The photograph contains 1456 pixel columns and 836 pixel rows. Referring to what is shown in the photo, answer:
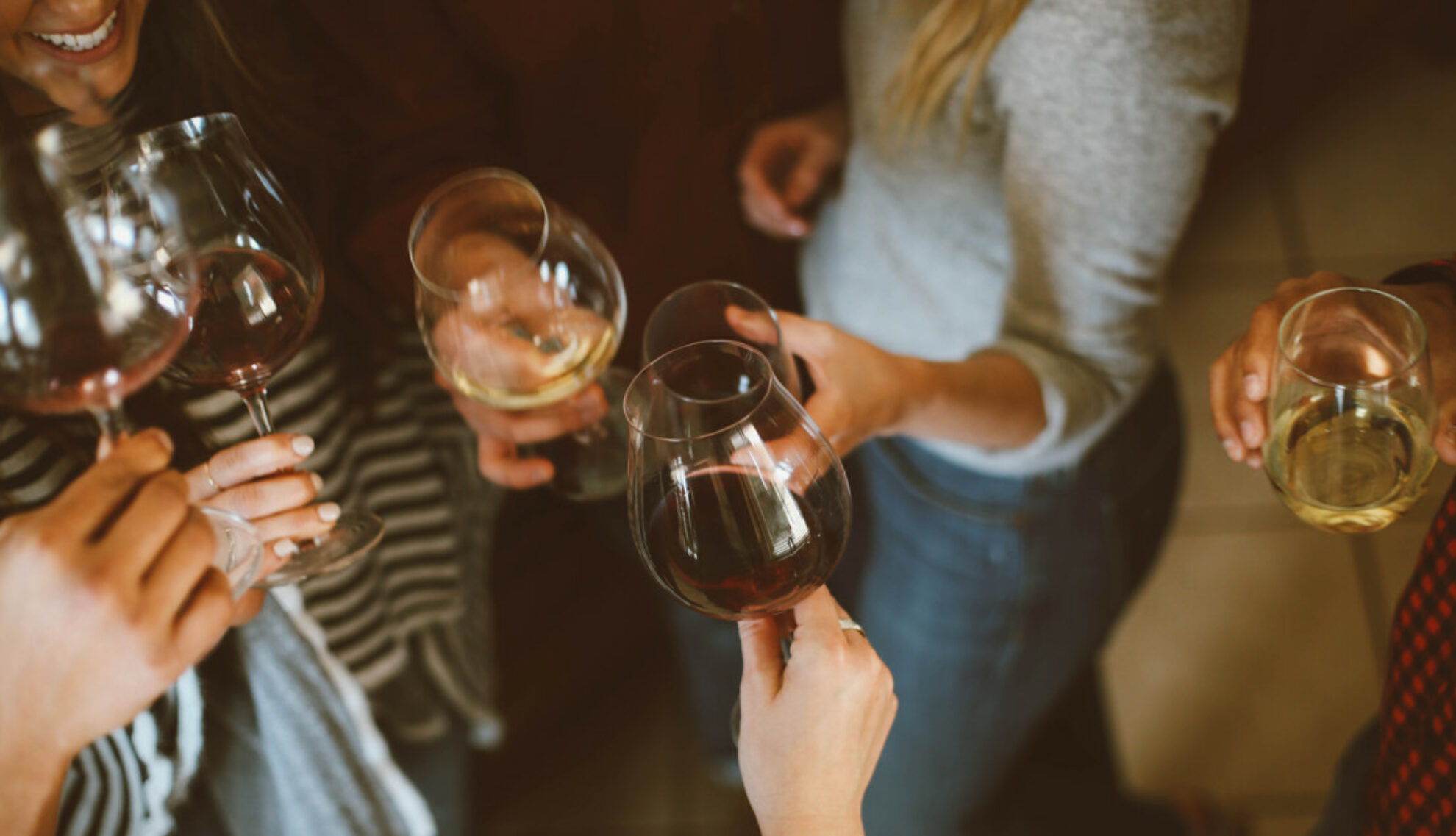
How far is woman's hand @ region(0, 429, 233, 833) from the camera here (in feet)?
1.66

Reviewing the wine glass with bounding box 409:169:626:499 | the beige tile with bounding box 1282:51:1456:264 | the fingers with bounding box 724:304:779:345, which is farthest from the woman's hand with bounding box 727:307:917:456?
the beige tile with bounding box 1282:51:1456:264

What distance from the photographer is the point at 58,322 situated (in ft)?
1.82

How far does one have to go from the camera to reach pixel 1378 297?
2.31ft

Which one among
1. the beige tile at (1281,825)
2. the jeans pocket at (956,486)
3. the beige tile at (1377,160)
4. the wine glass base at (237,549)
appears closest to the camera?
the wine glass base at (237,549)

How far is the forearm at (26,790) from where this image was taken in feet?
1.77

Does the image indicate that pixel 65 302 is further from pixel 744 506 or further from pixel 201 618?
Result: pixel 744 506

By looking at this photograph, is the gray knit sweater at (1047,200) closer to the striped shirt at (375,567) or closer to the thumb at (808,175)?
the thumb at (808,175)

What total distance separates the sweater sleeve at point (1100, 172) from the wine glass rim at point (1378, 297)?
7.6 inches

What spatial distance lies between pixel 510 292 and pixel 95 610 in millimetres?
384

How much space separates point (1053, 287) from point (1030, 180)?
103 millimetres

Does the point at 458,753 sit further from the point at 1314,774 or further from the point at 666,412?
the point at 1314,774

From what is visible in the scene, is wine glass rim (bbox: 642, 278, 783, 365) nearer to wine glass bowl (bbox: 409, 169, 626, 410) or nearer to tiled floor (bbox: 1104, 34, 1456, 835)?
wine glass bowl (bbox: 409, 169, 626, 410)

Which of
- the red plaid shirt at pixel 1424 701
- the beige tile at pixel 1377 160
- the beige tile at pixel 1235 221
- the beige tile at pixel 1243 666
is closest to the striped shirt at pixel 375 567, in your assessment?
the red plaid shirt at pixel 1424 701

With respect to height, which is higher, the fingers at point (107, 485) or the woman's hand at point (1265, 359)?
the fingers at point (107, 485)
